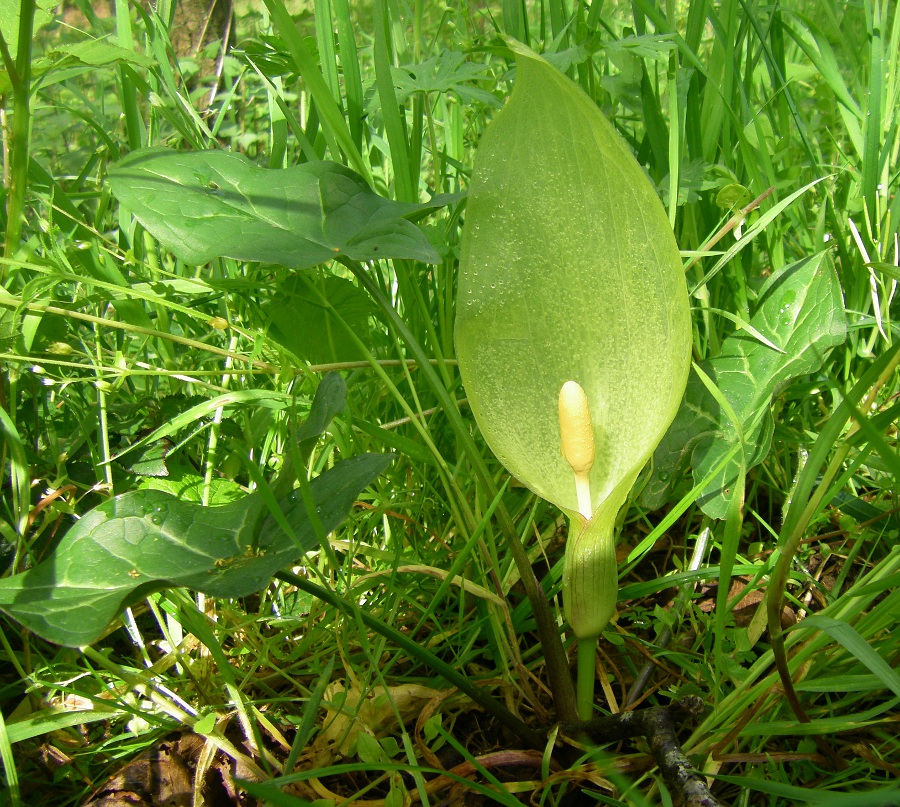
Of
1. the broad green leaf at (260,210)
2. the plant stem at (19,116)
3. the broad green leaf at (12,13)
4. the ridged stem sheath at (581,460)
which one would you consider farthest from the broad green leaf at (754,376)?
the broad green leaf at (12,13)

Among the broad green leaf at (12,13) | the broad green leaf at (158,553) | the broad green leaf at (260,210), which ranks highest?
the broad green leaf at (12,13)

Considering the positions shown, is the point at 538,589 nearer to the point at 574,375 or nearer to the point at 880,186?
the point at 574,375

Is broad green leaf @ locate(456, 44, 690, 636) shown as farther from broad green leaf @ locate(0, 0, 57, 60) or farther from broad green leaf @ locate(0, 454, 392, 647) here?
broad green leaf @ locate(0, 0, 57, 60)

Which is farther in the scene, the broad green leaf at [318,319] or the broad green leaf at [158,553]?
the broad green leaf at [318,319]

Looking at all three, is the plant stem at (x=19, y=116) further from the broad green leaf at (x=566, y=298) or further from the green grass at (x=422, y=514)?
the broad green leaf at (x=566, y=298)

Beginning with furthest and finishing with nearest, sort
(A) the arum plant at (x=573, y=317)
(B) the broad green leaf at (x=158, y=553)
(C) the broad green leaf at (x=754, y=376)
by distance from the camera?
(C) the broad green leaf at (x=754, y=376) < (A) the arum plant at (x=573, y=317) < (B) the broad green leaf at (x=158, y=553)

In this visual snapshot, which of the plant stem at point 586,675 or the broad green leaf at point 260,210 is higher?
the broad green leaf at point 260,210

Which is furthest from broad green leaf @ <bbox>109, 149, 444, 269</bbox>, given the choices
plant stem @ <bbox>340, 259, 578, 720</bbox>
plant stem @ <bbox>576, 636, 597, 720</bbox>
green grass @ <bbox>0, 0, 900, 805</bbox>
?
plant stem @ <bbox>576, 636, 597, 720</bbox>

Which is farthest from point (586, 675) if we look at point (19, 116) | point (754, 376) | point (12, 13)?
point (12, 13)
